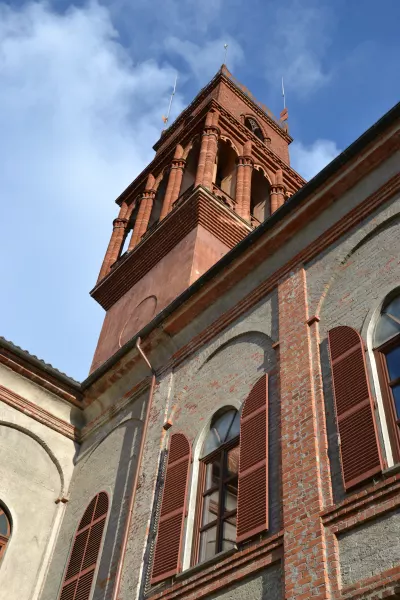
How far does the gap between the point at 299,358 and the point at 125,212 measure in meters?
13.5

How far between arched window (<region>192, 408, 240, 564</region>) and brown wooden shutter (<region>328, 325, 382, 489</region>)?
1792 mm

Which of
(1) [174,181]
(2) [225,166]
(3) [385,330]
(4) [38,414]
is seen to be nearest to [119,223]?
(1) [174,181]

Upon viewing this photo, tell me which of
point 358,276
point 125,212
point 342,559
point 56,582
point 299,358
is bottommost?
point 342,559

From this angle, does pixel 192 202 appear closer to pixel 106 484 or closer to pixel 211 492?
pixel 106 484

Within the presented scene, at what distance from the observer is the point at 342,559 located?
603 centimetres

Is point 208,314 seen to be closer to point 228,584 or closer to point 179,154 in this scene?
point 228,584

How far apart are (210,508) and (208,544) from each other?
51 cm

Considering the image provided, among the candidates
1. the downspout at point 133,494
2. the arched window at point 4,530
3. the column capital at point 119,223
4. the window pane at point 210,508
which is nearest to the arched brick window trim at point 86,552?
the downspout at point 133,494

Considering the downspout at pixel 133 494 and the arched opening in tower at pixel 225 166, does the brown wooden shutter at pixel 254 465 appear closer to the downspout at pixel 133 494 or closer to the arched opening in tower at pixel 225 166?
the downspout at pixel 133 494

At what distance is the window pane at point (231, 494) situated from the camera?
814 cm

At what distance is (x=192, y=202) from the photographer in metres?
15.7

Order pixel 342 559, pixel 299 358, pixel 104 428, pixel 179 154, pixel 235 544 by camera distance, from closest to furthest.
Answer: pixel 342 559, pixel 235 544, pixel 299 358, pixel 104 428, pixel 179 154

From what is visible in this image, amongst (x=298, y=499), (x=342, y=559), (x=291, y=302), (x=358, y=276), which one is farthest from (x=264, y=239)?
(x=342, y=559)

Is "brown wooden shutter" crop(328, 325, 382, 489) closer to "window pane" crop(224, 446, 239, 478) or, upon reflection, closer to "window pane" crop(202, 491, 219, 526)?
"window pane" crop(224, 446, 239, 478)
